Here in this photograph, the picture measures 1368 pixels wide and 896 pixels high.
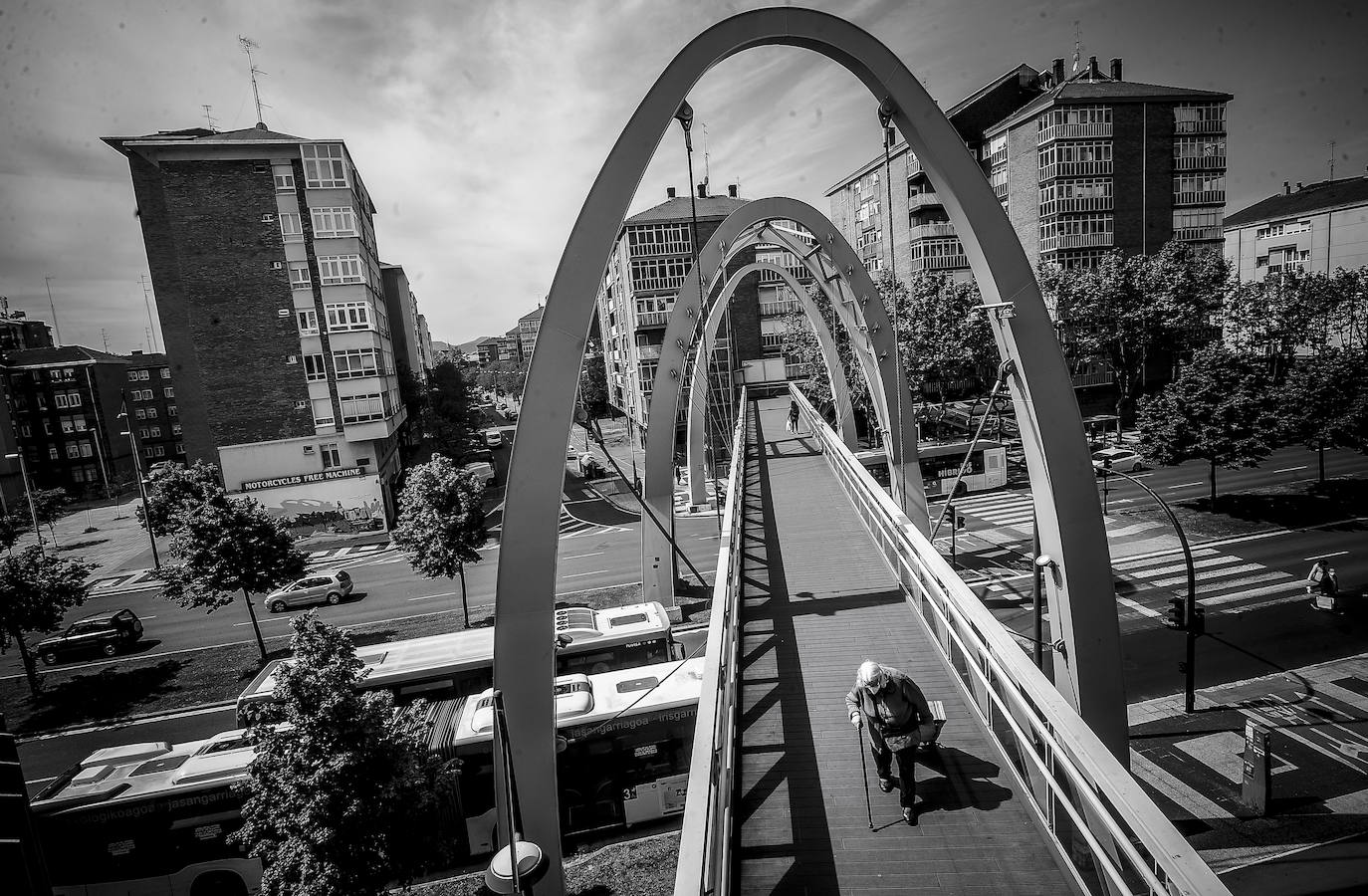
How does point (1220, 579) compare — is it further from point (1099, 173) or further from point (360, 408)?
point (360, 408)

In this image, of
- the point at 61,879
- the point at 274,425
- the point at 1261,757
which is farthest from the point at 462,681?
the point at 274,425

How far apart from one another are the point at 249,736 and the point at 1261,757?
1422 centimetres

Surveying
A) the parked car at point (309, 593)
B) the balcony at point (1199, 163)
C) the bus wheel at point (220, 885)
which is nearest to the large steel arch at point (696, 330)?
the bus wheel at point (220, 885)

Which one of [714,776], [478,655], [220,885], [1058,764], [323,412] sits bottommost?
[220,885]

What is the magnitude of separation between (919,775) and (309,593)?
81.6 ft

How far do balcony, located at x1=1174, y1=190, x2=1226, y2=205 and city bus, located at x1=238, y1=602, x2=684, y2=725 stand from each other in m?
48.4

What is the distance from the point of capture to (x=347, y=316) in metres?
→ 32.2

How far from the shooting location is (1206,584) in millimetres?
18203

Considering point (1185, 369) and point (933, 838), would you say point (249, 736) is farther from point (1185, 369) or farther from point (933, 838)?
point (1185, 369)

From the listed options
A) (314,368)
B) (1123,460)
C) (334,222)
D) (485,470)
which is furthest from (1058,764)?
(485,470)

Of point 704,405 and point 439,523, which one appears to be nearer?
point 704,405

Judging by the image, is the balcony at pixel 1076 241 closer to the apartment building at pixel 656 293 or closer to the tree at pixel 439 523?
the apartment building at pixel 656 293

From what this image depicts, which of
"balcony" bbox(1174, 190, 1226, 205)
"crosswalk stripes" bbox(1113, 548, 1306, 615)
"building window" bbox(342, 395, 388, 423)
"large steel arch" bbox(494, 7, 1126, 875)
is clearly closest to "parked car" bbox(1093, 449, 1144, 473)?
"crosswalk stripes" bbox(1113, 548, 1306, 615)

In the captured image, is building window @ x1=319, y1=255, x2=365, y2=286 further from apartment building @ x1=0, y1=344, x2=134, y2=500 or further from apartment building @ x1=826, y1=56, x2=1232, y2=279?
apartment building @ x1=826, y1=56, x2=1232, y2=279
